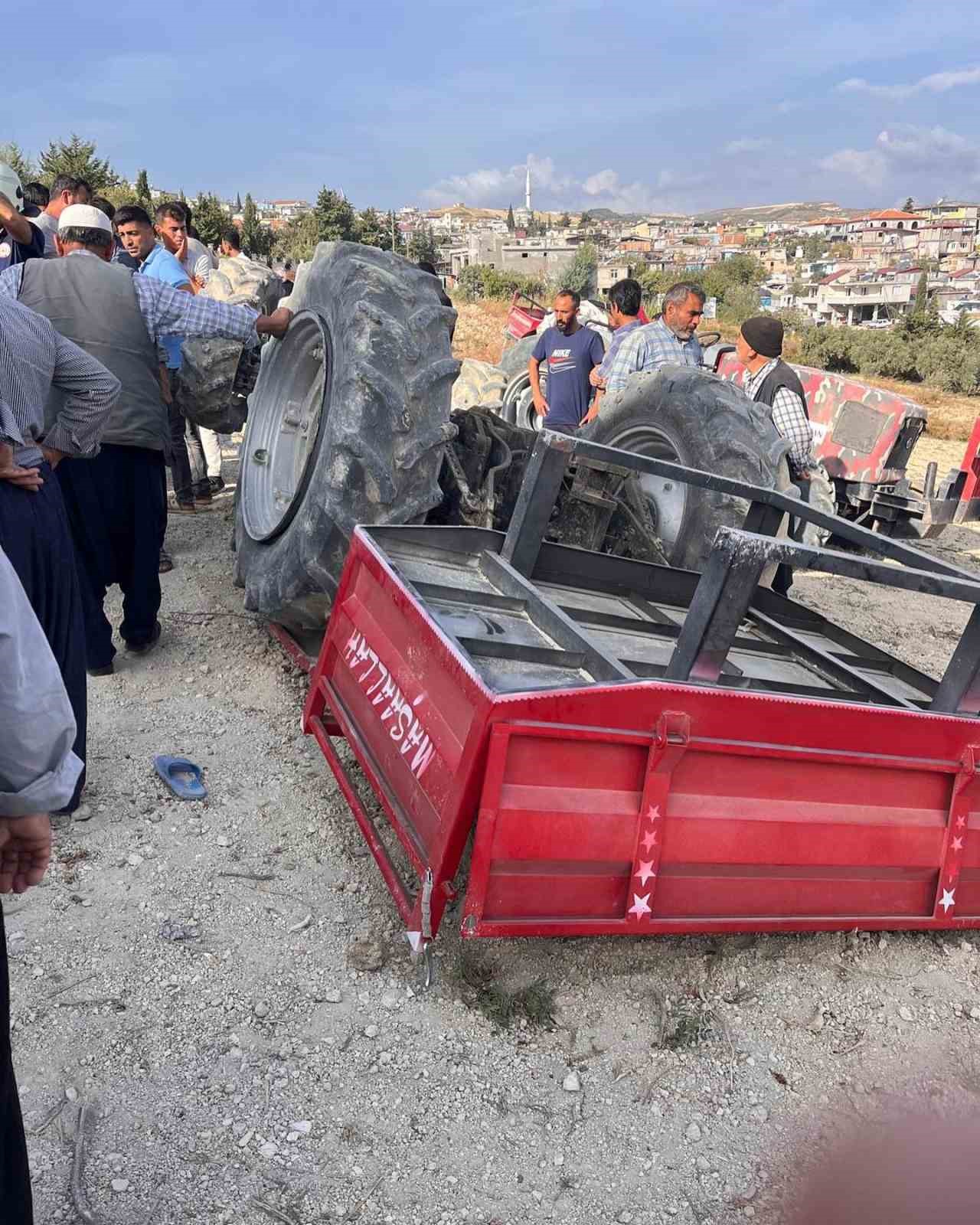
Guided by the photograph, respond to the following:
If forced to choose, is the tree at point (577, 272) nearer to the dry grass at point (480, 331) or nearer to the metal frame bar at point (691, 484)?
the dry grass at point (480, 331)

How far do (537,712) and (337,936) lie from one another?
0.98 meters

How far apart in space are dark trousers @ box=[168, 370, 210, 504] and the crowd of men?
1023 mm

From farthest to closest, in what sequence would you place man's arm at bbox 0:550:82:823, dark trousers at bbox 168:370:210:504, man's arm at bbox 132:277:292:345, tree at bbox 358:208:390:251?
tree at bbox 358:208:390:251 < dark trousers at bbox 168:370:210:504 < man's arm at bbox 132:277:292:345 < man's arm at bbox 0:550:82:823

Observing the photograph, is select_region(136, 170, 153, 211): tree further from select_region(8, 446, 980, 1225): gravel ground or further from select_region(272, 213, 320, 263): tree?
select_region(8, 446, 980, 1225): gravel ground

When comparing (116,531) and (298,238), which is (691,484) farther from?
(298,238)

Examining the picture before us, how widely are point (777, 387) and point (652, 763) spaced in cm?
346

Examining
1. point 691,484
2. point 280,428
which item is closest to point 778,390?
point 691,484

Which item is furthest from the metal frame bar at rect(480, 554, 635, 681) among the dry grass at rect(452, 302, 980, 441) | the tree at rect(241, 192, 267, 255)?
the tree at rect(241, 192, 267, 255)

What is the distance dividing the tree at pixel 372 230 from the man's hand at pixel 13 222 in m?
42.7

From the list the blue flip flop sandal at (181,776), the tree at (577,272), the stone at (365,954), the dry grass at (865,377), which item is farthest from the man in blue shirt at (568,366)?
the tree at (577,272)

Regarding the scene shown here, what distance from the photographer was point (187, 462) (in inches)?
256

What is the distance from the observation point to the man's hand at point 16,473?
268 cm

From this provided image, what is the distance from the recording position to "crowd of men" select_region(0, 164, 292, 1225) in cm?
140

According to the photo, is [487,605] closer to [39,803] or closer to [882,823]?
[882,823]
